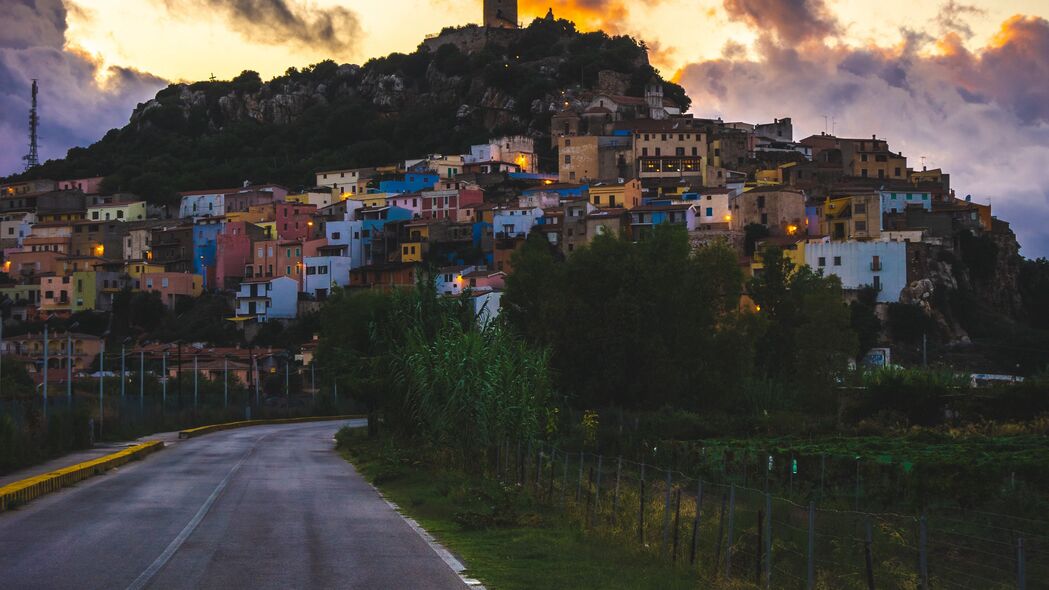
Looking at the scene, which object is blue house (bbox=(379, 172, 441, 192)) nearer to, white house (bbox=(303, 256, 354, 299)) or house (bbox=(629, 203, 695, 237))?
white house (bbox=(303, 256, 354, 299))

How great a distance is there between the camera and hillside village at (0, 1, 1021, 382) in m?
110

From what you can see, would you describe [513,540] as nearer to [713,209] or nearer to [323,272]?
[713,209]

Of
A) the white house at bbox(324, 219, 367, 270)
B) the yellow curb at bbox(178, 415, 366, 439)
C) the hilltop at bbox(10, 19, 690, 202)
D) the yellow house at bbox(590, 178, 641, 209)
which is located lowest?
the yellow curb at bbox(178, 415, 366, 439)

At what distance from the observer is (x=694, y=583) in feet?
49.0

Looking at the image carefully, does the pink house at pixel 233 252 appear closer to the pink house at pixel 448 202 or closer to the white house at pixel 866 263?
the pink house at pixel 448 202

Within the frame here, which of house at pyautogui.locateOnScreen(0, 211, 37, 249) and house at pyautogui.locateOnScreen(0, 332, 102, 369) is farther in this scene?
house at pyautogui.locateOnScreen(0, 211, 37, 249)

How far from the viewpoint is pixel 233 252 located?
5157 inches

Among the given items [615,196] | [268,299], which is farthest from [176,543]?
[615,196]

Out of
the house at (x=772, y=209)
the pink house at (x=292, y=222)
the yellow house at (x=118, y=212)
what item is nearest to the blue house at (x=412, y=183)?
the pink house at (x=292, y=222)

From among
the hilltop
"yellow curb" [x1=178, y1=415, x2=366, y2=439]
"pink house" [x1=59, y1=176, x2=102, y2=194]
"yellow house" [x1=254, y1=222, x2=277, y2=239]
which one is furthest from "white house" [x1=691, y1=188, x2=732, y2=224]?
"pink house" [x1=59, y1=176, x2=102, y2=194]

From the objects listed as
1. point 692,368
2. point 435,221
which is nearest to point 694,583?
point 692,368

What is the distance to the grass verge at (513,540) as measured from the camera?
50.0 ft

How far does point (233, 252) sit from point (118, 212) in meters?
28.6

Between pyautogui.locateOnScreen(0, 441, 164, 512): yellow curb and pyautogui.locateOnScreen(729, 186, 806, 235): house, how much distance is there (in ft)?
287
